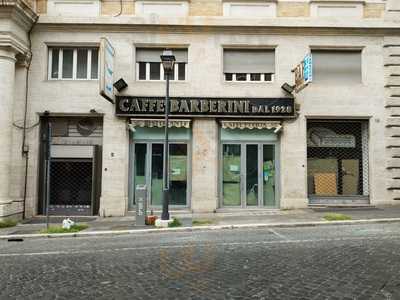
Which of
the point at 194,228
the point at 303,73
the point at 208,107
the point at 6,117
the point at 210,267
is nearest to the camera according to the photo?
the point at 210,267

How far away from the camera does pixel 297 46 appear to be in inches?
616

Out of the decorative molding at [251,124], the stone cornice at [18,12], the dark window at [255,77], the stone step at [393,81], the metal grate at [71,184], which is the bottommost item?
the metal grate at [71,184]

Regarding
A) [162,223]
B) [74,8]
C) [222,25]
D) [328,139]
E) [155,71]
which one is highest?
[74,8]

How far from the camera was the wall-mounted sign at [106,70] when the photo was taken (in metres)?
13.7

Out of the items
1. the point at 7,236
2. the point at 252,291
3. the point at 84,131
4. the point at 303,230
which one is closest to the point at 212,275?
the point at 252,291

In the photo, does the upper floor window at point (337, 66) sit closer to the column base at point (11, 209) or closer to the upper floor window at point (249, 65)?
the upper floor window at point (249, 65)

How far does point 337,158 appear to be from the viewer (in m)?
15.9

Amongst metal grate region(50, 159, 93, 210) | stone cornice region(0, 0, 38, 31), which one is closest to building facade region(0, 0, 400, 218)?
metal grate region(50, 159, 93, 210)

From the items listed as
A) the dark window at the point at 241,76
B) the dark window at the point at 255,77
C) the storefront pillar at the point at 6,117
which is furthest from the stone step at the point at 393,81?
the storefront pillar at the point at 6,117

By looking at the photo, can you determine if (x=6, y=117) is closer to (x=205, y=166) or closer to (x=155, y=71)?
(x=155, y=71)

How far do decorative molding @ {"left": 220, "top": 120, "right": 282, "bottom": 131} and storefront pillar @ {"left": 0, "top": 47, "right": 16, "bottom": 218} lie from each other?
7621 mm

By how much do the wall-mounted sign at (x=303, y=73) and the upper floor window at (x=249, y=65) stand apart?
1126 mm

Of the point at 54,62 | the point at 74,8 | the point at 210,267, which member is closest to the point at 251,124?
the point at 54,62

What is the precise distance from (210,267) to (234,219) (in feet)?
21.6
